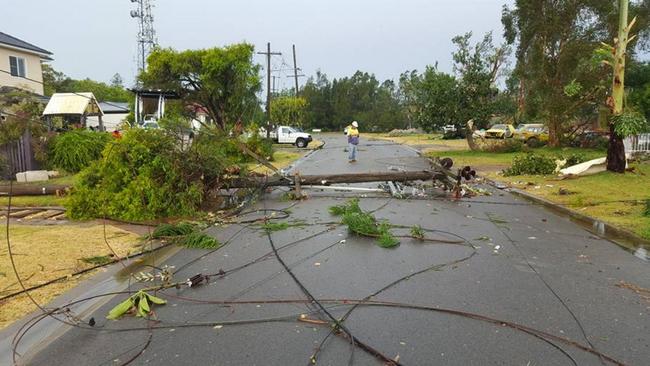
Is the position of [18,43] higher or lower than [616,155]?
higher

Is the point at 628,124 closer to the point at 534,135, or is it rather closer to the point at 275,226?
the point at 275,226

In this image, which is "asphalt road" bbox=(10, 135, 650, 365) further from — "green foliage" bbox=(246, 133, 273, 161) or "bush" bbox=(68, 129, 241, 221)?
"green foliage" bbox=(246, 133, 273, 161)

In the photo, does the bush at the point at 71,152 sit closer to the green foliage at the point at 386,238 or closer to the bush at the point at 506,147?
the green foliage at the point at 386,238

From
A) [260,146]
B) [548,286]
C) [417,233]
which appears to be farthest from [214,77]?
[548,286]

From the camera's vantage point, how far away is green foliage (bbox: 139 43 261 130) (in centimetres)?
3228

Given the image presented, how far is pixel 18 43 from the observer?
114 feet

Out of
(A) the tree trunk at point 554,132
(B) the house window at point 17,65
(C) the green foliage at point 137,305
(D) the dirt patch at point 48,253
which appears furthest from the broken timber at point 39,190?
(A) the tree trunk at point 554,132

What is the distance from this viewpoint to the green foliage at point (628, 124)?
52.6ft

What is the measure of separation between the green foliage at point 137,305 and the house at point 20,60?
31.4 m

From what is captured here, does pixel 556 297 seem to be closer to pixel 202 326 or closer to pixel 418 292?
pixel 418 292

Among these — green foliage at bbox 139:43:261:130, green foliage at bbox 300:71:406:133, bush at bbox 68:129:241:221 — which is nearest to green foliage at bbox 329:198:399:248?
bush at bbox 68:129:241:221

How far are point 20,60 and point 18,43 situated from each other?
3.61 feet

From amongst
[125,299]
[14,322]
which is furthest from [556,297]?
[14,322]

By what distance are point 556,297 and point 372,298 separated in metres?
1.97
